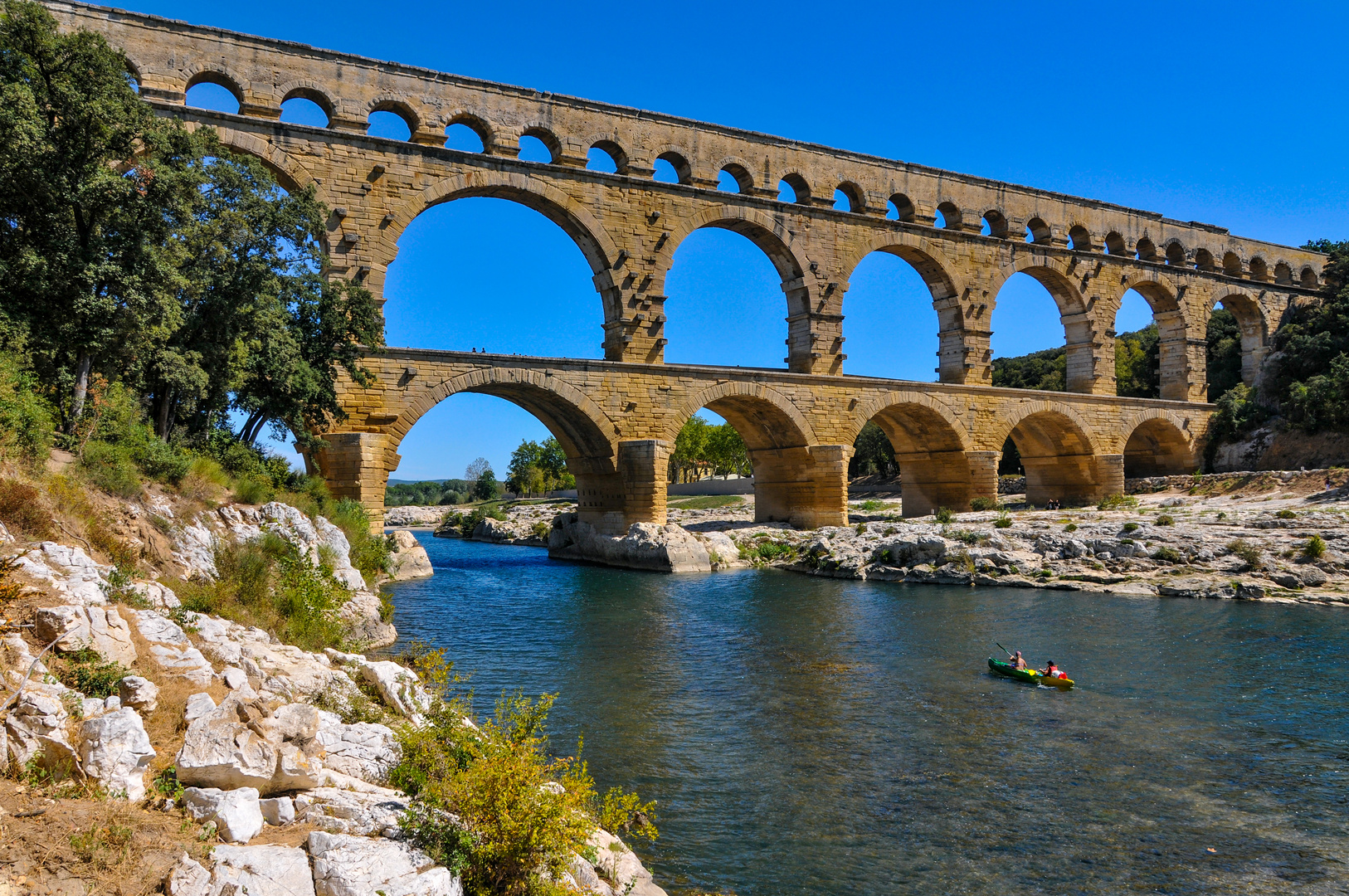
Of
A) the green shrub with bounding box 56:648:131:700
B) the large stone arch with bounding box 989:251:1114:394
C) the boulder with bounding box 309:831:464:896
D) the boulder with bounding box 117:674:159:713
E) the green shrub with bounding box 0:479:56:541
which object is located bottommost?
the boulder with bounding box 309:831:464:896

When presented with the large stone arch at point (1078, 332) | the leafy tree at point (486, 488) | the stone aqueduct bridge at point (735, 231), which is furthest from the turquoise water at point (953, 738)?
the leafy tree at point (486, 488)

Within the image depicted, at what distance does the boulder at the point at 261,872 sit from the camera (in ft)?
12.2

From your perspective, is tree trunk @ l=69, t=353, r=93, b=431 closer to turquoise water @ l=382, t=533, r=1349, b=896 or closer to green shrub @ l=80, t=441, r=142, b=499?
green shrub @ l=80, t=441, r=142, b=499

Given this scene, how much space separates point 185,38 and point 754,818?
22.0 metres

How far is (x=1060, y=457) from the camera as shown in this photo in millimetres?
33406

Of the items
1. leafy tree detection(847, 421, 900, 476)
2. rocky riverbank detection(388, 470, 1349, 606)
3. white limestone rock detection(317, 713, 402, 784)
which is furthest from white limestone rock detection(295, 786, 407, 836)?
leafy tree detection(847, 421, 900, 476)

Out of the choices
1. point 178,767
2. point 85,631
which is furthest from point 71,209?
point 178,767

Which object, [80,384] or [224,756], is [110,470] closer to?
[80,384]

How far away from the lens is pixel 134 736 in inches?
171

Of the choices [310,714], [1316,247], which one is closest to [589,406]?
[310,714]

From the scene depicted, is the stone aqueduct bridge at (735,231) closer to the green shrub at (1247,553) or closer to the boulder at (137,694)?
the green shrub at (1247,553)

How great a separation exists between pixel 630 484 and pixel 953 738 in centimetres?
1600

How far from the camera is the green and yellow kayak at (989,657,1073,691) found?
10734 mm

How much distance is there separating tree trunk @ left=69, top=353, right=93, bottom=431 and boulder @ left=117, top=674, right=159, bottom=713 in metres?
6.35
